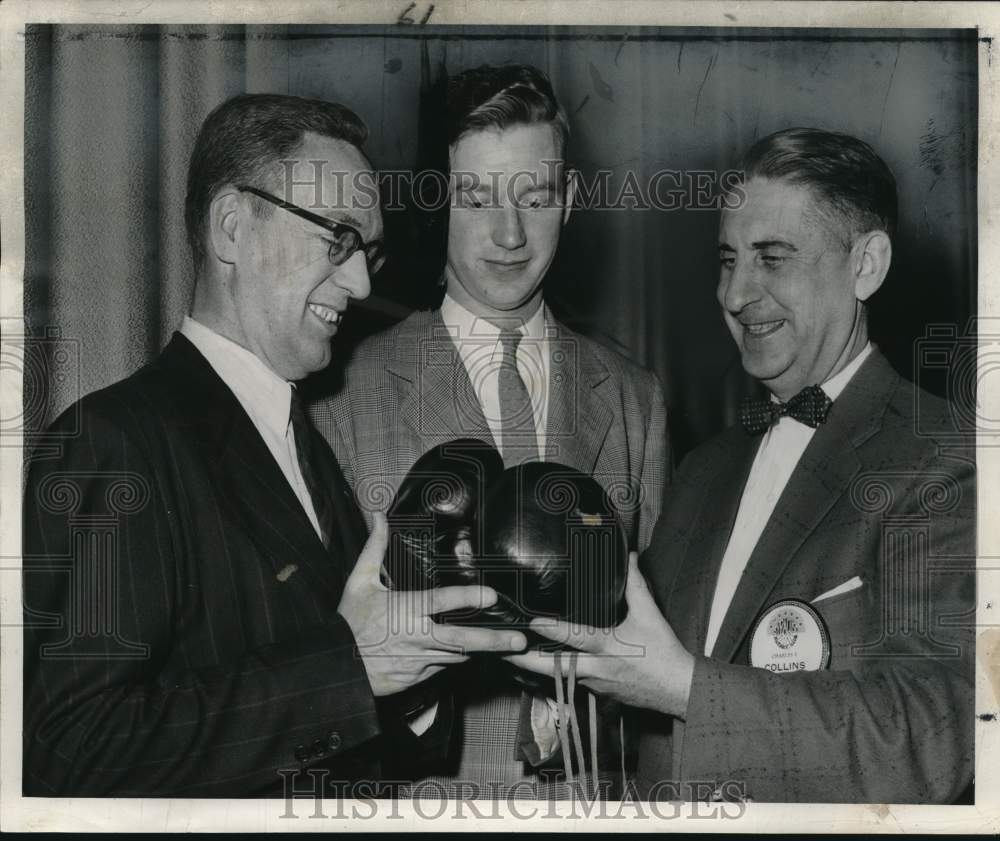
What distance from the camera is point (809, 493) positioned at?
4.25 m

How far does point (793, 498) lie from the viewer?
427 centimetres

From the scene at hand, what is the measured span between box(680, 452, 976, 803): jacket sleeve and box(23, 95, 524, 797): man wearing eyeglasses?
29.0 inches

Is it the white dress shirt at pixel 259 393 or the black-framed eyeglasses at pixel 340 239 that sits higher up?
the black-framed eyeglasses at pixel 340 239

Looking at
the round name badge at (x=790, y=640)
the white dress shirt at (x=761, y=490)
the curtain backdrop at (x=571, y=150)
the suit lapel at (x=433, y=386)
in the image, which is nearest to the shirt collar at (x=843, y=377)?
the white dress shirt at (x=761, y=490)

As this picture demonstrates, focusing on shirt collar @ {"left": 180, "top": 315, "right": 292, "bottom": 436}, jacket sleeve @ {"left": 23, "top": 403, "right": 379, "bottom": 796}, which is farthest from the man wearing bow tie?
shirt collar @ {"left": 180, "top": 315, "right": 292, "bottom": 436}

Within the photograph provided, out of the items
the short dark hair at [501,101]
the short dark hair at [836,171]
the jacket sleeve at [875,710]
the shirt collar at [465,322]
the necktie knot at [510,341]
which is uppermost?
the short dark hair at [501,101]

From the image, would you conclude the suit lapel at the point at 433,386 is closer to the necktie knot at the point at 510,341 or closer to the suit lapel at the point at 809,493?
the necktie knot at the point at 510,341

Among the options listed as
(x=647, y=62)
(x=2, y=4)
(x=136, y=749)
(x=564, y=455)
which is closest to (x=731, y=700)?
(x=564, y=455)

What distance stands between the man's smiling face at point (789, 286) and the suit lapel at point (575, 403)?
1.61 feet

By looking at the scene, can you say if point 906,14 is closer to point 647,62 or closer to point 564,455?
point 647,62

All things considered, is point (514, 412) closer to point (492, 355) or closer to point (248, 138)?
point (492, 355)

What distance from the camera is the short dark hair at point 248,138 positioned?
429cm

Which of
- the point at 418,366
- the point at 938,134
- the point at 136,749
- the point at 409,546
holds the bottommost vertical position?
the point at 136,749

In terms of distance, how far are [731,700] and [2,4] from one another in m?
3.26
